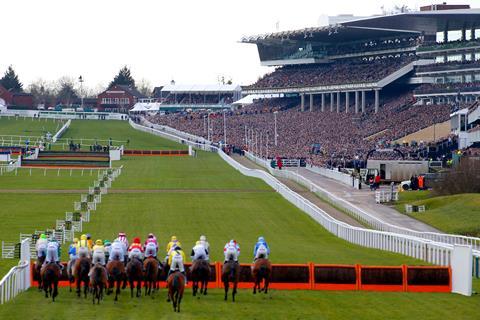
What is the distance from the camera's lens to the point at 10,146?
104m

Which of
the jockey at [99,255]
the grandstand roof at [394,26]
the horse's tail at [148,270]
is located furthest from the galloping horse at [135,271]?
the grandstand roof at [394,26]

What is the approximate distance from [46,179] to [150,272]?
52.0 metres

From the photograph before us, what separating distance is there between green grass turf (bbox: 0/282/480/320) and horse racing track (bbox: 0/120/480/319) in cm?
2

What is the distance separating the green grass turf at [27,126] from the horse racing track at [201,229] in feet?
80.2

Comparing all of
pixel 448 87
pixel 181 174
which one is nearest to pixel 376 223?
pixel 181 174

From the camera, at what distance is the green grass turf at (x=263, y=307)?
23.2 meters

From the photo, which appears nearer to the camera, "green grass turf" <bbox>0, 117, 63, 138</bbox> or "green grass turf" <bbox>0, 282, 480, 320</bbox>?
"green grass turf" <bbox>0, 282, 480, 320</bbox>

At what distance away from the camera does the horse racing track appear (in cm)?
2402

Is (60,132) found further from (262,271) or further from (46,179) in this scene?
(262,271)

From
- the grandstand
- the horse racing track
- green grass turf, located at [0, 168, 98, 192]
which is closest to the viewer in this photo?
the horse racing track

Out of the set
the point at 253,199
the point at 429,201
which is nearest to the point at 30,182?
the point at 253,199

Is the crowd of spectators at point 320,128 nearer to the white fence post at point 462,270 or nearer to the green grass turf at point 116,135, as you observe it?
→ the green grass turf at point 116,135

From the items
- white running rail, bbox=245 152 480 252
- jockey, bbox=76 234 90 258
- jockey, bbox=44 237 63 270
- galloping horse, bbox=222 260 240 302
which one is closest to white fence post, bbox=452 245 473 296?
galloping horse, bbox=222 260 240 302

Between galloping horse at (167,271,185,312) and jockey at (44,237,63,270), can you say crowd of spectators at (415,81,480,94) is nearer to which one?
jockey at (44,237,63,270)
